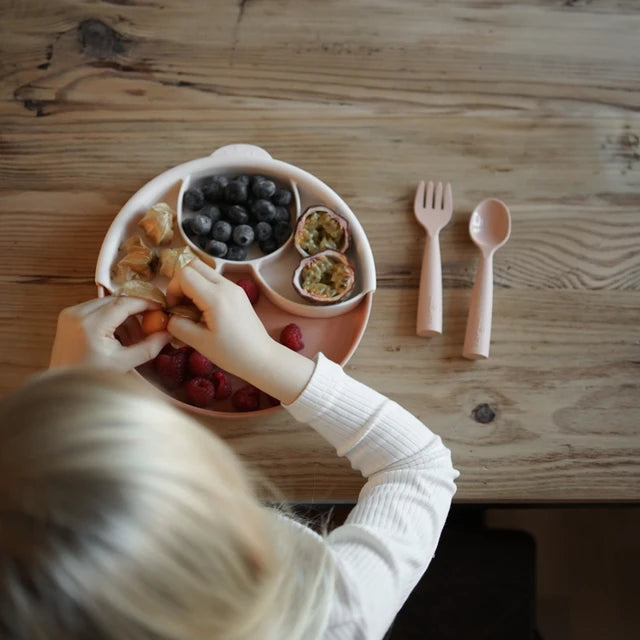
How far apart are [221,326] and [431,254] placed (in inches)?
14.4

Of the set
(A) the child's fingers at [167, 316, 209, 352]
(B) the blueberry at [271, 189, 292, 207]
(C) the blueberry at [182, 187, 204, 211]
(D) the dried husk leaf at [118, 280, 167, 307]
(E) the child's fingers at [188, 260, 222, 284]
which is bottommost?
(A) the child's fingers at [167, 316, 209, 352]

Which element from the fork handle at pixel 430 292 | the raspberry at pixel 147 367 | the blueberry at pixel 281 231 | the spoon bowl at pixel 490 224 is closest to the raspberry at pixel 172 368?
the raspberry at pixel 147 367

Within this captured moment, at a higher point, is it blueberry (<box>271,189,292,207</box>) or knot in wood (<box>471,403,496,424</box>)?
blueberry (<box>271,189,292,207</box>)

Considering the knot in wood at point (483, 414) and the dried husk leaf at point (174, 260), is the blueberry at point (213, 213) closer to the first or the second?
the dried husk leaf at point (174, 260)

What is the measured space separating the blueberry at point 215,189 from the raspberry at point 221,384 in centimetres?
27

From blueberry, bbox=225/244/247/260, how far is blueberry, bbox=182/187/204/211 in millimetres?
86

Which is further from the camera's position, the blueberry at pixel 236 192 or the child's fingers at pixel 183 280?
the blueberry at pixel 236 192

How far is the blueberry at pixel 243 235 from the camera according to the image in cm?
102

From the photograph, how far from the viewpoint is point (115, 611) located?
0.55 meters

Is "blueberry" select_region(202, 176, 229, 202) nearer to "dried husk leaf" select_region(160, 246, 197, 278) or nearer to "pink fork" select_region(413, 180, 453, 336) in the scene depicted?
"dried husk leaf" select_region(160, 246, 197, 278)

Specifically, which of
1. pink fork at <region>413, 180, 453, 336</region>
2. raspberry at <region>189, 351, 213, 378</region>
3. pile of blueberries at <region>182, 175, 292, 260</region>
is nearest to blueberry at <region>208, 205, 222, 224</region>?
pile of blueberries at <region>182, 175, 292, 260</region>

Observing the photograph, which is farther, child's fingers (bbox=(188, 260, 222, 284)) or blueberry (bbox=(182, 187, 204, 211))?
blueberry (bbox=(182, 187, 204, 211))

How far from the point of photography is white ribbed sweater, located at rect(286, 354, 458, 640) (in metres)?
0.79

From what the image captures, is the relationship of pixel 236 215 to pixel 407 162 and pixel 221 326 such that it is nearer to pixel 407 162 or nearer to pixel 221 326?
pixel 221 326
